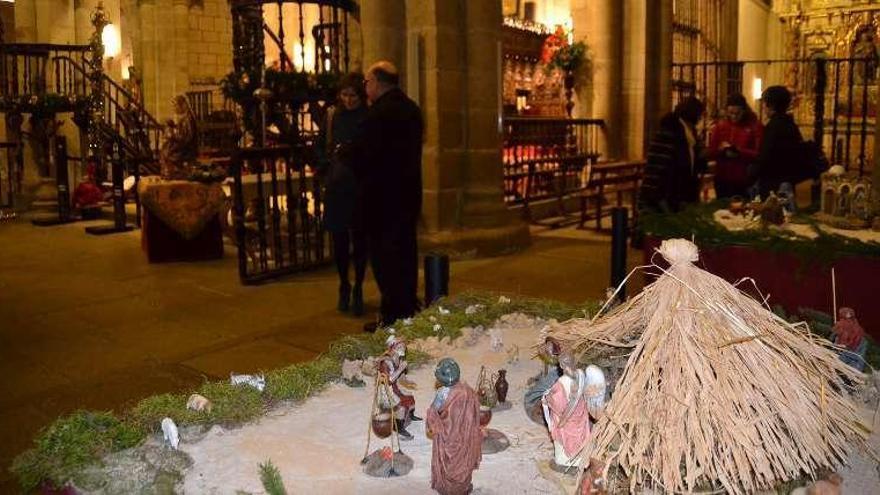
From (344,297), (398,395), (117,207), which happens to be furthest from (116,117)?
(398,395)

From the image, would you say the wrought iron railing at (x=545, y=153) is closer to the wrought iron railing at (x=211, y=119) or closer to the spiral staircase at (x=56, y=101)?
the spiral staircase at (x=56, y=101)

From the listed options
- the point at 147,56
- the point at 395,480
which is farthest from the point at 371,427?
the point at 147,56

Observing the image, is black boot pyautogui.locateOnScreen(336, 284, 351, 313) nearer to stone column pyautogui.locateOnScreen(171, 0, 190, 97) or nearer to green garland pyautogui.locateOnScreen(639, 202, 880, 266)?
green garland pyautogui.locateOnScreen(639, 202, 880, 266)

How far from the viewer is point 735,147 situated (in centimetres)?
743

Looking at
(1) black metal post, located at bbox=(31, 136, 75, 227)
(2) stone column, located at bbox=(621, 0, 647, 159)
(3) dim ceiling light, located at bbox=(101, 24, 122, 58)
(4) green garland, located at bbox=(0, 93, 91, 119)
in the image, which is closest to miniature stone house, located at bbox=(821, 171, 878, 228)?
(2) stone column, located at bbox=(621, 0, 647, 159)

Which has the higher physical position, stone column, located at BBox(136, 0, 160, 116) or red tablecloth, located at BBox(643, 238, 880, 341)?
stone column, located at BBox(136, 0, 160, 116)

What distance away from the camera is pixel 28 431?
12.6ft

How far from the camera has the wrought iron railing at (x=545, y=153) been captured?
11.2 metres

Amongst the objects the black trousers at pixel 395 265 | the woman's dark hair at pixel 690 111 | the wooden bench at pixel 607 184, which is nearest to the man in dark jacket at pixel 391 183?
the black trousers at pixel 395 265

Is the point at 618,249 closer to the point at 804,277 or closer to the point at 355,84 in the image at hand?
the point at 804,277

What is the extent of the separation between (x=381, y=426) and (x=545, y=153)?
10305 millimetres

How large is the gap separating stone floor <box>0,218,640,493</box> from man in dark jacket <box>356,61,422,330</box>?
63 centimetres

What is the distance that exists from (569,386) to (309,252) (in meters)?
6.11

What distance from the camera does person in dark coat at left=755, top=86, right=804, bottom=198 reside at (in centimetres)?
618
